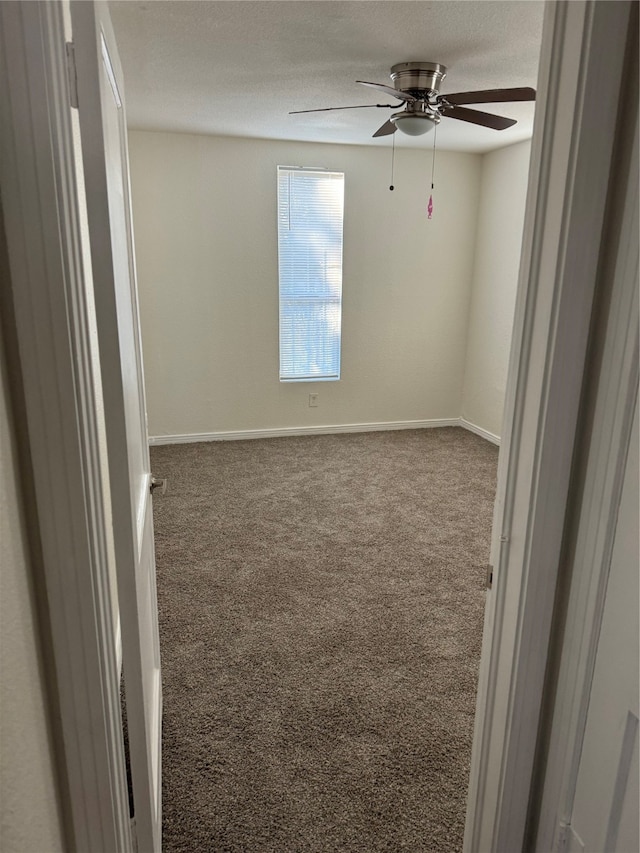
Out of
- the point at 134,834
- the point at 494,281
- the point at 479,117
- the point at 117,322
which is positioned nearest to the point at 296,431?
the point at 494,281

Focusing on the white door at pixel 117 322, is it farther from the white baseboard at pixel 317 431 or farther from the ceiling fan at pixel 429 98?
the white baseboard at pixel 317 431

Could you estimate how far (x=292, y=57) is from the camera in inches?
104

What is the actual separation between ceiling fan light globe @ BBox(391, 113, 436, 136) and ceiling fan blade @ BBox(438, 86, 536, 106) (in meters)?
0.14

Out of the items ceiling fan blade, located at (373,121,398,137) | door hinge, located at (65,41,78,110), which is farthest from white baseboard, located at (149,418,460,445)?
door hinge, located at (65,41,78,110)

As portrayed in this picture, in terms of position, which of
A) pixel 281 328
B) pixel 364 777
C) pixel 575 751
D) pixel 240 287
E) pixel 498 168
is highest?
pixel 498 168

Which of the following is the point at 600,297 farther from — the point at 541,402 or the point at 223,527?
the point at 223,527

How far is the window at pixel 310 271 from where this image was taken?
15.7 feet

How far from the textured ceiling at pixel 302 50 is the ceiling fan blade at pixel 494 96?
16 cm

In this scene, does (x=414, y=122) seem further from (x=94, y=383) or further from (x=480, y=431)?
(x=480, y=431)

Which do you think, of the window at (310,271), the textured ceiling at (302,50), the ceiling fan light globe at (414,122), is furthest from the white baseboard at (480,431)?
the ceiling fan light globe at (414,122)

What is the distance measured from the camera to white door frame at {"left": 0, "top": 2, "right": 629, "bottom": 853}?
2.62ft

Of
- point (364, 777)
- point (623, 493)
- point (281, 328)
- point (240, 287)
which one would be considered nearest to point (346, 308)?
point (281, 328)

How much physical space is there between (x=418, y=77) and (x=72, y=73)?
244 cm

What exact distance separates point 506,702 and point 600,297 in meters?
0.85
